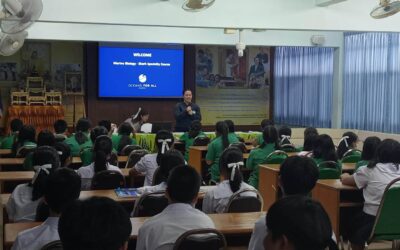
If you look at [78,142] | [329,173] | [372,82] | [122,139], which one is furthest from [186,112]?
[329,173]

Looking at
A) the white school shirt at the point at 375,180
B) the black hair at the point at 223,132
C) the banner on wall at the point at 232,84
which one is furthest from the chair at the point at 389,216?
the banner on wall at the point at 232,84

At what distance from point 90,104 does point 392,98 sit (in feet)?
23.1

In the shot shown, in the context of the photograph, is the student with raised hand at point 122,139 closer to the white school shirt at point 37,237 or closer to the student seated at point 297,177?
the student seated at point 297,177

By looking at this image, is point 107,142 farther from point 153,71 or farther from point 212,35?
point 153,71

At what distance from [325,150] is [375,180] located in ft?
4.10

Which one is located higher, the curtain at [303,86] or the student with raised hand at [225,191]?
the curtain at [303,86]

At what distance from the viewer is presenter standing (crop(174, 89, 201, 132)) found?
1005cm

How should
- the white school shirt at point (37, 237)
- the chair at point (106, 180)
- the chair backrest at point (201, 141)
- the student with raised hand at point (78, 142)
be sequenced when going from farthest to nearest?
the chair backrest at point (201, 141), the student with raised hand at point (78, 142), the chair at point (106, 180), the white school shirt at point (37, 237)

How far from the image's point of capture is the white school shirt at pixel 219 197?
4.08 metres

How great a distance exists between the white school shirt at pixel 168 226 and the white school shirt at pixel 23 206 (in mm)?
1268

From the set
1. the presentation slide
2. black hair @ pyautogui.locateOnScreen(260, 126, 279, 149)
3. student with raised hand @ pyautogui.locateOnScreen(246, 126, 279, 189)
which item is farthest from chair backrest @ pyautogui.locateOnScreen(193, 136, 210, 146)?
the presentation slide

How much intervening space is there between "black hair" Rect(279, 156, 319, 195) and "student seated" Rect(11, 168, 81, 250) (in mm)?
1195

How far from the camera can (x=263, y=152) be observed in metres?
6.59

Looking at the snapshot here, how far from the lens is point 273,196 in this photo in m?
6.09
